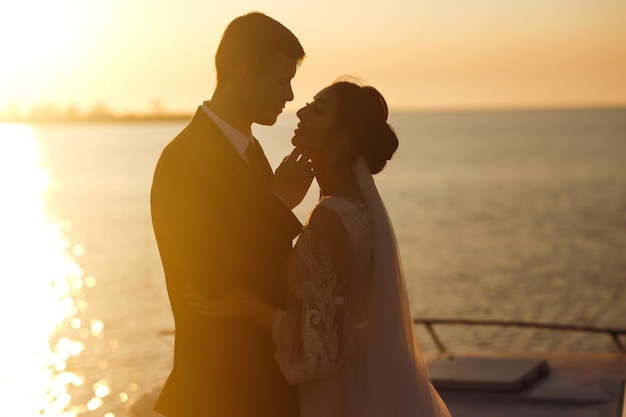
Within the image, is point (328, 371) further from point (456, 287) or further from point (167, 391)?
point (456, 287)

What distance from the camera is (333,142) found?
5.43m

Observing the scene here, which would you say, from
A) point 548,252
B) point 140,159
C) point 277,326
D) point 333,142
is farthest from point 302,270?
point 140,159

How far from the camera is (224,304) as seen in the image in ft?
16.8

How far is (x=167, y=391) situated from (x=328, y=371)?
0.80 m

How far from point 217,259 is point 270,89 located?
0.88m

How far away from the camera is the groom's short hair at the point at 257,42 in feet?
17.4

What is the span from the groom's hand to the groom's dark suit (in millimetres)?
452

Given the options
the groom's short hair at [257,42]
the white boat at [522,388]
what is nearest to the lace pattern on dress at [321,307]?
the groom's short hair at [257,42]

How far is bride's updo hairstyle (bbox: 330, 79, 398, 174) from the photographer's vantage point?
17.7ft

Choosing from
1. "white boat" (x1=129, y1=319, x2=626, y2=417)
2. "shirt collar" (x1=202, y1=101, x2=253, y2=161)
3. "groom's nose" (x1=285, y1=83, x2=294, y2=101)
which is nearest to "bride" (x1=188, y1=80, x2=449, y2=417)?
"groom's nose" (x1=285, y1=83, x2=294, y2=101)

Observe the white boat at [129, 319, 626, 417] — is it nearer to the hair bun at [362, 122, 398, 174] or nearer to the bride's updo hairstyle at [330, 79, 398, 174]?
the hair bun at [362, 122, 398, 174]

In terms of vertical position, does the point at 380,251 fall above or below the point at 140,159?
above

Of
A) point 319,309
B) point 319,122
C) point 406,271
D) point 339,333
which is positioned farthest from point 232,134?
point 406,271

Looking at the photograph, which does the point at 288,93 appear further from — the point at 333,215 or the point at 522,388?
the point at 522,388
